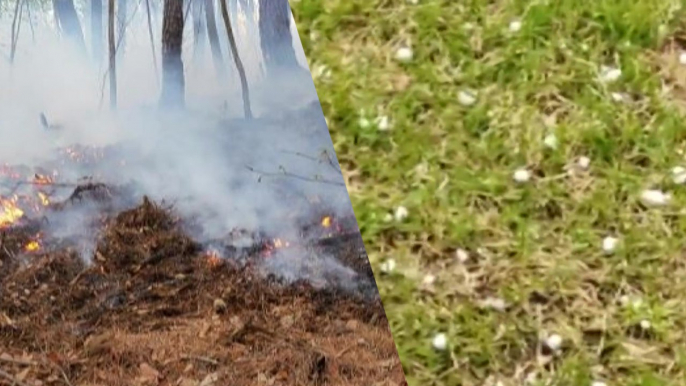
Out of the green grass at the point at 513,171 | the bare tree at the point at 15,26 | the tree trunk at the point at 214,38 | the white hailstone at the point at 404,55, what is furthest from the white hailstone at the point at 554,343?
the bare tree at the point at 15,26

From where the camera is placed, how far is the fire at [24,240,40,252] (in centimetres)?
144

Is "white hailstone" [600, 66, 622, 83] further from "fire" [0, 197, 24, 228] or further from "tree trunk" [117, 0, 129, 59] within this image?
"fire" [0, 197, 24, 228]

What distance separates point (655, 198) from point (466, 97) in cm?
35

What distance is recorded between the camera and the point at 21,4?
152 centimetres

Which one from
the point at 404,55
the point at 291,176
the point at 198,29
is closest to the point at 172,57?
the point at 198,29

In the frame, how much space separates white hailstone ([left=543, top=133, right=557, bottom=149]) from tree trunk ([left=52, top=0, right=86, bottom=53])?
78 cm

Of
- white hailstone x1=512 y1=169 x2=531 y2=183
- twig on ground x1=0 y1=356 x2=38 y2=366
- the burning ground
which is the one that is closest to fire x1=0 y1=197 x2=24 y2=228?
the burning ground

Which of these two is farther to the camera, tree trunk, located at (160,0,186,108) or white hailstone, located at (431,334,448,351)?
tree trunk, located at (160,0,186,108)

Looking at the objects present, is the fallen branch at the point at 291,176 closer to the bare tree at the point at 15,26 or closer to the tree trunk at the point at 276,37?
the tree trunk at the point at 276,37

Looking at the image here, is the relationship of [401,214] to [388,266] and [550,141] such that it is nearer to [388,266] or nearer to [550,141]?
[388,266]

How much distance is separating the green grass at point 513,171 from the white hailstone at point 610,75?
1 cm

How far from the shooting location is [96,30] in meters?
1.54

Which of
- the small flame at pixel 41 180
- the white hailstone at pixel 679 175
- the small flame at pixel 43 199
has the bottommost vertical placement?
the small flame at pixel 43 199

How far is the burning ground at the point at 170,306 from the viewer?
4.57ft
